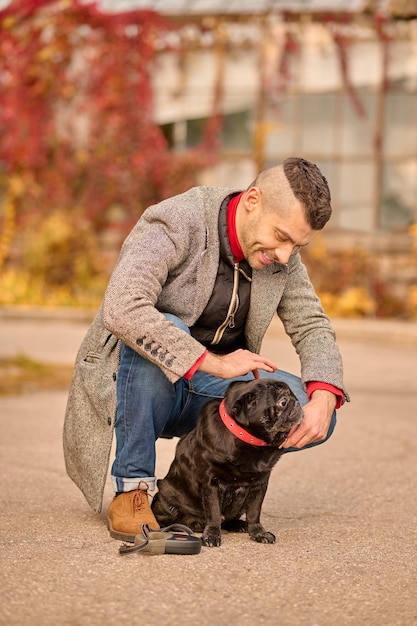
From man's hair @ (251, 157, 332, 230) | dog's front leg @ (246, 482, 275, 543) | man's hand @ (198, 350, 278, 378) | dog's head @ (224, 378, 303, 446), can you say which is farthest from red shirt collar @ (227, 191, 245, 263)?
dog's front leg @ (246, 482, 275, 543)

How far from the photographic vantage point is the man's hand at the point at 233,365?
354 cm

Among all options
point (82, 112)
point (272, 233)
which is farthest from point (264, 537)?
point (82, 112)

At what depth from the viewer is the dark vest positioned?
3885 millimetres

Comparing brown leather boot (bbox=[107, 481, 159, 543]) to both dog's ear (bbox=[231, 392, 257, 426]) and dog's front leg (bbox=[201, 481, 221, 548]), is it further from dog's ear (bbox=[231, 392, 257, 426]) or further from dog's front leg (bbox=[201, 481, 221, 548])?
dog's ear (bbox=[231, 392, 257, 426])

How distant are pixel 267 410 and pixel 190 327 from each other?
621 millimetres

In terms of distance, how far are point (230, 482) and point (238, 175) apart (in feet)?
41.1

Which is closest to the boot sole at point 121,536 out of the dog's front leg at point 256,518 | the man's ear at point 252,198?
the dog's front leg at point 256,518

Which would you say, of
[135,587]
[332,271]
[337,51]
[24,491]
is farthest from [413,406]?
[337,51]

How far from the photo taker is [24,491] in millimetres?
4492

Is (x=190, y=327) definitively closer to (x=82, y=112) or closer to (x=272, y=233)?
(x=272, y=233)

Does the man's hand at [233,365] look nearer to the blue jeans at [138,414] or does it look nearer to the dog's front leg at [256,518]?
the blue jeans at [138,414]

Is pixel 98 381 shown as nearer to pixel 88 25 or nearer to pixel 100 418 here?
pixel 100 418

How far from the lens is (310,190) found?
3568 millimetres

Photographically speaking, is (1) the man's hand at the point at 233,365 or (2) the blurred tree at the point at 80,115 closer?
(1) the man's hand at the point at 233,365
